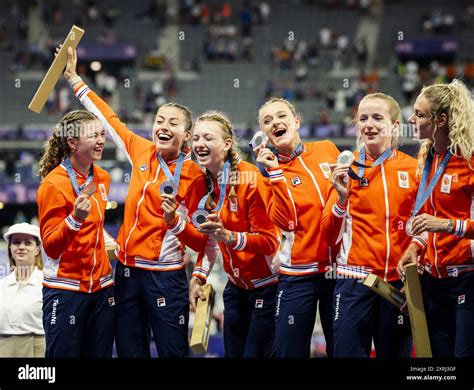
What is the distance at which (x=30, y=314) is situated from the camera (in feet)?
19.6

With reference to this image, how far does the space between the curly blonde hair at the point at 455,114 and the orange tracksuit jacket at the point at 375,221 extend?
6.9 inches

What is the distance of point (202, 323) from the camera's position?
501cm

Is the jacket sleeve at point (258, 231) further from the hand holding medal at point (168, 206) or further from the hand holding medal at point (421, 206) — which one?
the hand holding medal at point (421, 206)

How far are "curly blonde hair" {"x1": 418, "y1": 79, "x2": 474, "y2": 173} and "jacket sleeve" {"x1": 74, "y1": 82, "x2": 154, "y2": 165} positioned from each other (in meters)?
1.77

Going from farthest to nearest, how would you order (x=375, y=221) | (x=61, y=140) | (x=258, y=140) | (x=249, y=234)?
(x=61, y=140)
(x=249, y=234)
(x=258, y=140)
(x=375, y=221)

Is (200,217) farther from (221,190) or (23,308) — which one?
(23,308)

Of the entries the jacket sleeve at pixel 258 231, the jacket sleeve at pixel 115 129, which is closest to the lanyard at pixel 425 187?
the jacket sleeve at pixel 258 231

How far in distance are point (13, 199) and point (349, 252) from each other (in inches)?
473

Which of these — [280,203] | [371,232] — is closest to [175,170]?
[280,203]

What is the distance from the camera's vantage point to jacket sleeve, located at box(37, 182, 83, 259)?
16.2 ft

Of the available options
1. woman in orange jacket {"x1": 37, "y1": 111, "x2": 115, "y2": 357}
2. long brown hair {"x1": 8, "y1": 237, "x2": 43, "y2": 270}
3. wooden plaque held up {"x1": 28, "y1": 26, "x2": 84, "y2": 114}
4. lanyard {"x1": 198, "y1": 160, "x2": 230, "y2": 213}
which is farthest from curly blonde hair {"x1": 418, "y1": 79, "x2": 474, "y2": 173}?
long brown hair {"x1": 8, "y1": 237, "x2": 43, "y2": 270}

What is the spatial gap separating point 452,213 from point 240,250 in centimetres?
124

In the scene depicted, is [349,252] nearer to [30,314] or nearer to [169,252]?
[169,252]

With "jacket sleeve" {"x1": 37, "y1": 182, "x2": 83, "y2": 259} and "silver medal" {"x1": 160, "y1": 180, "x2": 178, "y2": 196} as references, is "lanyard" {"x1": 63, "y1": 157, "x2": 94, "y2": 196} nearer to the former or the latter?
"jacket sleeve" {"x1": 37, "y1": 182, "x2": 83, "y2": 259}
